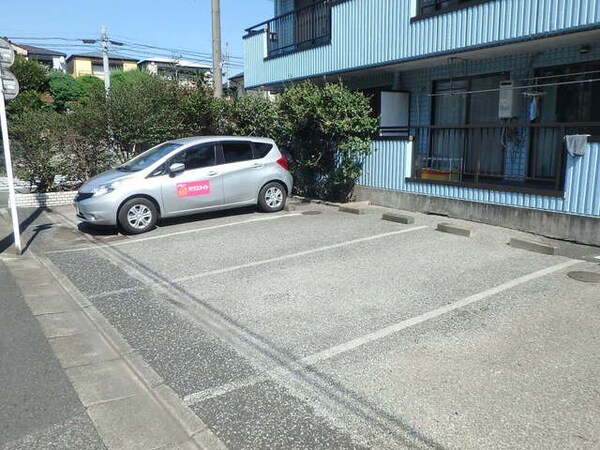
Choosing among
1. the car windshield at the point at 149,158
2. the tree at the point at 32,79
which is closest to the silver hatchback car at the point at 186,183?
Result: the car windshield at the point at 149,158

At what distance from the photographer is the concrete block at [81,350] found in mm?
4035

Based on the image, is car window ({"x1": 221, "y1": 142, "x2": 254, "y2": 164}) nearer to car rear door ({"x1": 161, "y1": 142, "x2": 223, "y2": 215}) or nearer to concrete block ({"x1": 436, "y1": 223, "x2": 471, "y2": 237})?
car rear door ({"x1": 161, "y1": 142, "x2": 223, "y2": 215})

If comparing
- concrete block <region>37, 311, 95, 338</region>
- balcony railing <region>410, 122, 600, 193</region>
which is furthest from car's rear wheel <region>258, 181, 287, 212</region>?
concrete block <region>37, 311, 95, 338</region>

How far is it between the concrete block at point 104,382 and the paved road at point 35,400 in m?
0.07

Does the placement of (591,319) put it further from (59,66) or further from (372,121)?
(59,66)

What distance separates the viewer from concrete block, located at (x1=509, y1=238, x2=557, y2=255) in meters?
6.83

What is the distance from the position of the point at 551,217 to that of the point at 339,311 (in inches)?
183

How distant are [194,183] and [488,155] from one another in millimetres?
6064

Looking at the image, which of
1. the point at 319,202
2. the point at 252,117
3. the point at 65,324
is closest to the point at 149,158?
the point at 319,202

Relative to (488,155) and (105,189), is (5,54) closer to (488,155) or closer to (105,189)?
(105,189)

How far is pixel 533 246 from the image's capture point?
23.1 ft

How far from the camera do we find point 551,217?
7.71m

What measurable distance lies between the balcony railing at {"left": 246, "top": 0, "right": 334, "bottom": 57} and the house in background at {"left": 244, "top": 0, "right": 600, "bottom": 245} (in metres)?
0.09

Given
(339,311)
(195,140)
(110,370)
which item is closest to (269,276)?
(339,311)
